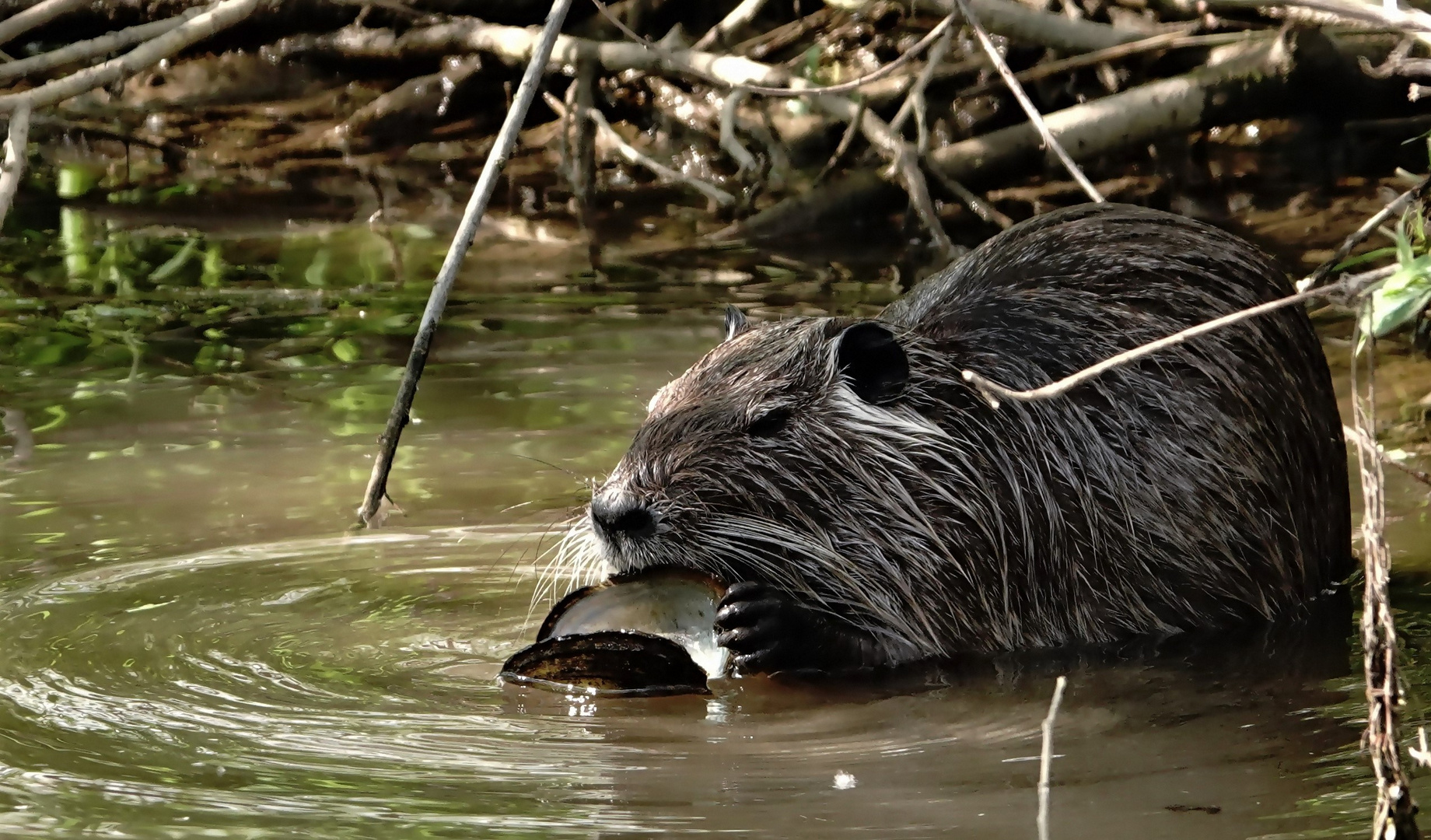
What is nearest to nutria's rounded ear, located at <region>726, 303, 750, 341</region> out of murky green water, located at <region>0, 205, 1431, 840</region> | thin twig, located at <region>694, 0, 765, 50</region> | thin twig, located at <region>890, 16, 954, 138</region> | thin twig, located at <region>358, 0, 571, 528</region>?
murky green water, located at <region>0, 205, 1431, 840</region>

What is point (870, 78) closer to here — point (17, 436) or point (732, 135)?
point (17, 436)

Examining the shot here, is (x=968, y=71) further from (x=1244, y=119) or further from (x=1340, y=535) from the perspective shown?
(x=1340, y=535)

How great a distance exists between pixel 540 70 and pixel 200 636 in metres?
1.22

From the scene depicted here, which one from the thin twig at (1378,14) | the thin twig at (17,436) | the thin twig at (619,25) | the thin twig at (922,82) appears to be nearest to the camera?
the thin twig at (1378,14)

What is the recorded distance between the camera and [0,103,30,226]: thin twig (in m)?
3.86

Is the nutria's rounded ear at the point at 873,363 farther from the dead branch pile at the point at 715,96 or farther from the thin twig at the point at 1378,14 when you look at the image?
the thin twig at the point at 1378,14

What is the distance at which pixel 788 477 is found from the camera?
11.8ft

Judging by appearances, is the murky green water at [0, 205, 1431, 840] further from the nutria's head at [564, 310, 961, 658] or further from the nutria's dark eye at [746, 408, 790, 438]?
the nutria's dark eye at [746, 408, 790, 438]

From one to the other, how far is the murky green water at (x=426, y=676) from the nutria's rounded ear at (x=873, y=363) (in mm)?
573

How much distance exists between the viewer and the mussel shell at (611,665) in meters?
3.25

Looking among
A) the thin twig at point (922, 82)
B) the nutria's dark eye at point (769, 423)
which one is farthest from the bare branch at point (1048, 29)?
the nutria's dark eye at point (769, 423)

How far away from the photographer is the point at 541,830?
260 centimetres

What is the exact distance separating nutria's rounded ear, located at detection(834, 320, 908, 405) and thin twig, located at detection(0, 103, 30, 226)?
5.40 feet

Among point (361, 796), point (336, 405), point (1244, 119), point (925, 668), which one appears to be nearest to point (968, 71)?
point (1244, 119)
